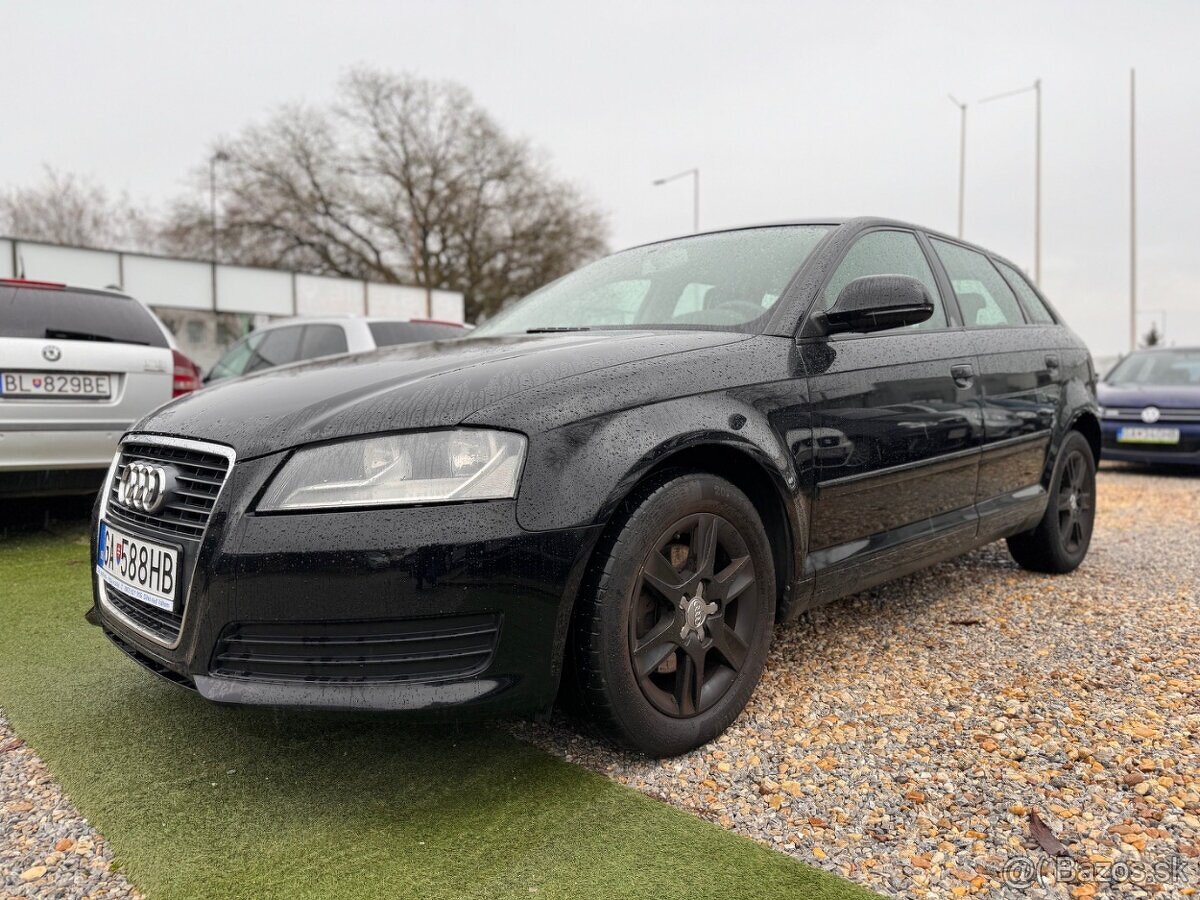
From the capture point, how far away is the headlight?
187 cm

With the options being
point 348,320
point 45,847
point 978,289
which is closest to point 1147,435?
point 978,289

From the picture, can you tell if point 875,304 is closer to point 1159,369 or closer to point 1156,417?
point 1156,417

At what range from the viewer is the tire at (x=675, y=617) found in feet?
6.63

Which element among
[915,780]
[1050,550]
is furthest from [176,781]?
[1050,550]

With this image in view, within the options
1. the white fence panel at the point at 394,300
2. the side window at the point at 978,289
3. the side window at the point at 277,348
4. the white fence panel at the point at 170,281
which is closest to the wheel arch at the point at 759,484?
the side window at the point at 978,289

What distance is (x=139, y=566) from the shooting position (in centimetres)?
215

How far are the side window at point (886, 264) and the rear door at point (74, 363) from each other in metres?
3.68

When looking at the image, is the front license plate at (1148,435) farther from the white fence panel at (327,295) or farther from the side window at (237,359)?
the white fence panel at (327,295)

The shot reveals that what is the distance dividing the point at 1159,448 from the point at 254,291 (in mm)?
18706

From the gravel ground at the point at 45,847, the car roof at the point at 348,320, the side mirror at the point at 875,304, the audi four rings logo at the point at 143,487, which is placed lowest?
the gravel ground at the point at 45,847

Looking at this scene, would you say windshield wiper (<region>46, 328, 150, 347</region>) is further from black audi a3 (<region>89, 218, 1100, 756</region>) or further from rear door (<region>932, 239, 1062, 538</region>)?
rear door (<region>932, 239, 1062, 538</region>)

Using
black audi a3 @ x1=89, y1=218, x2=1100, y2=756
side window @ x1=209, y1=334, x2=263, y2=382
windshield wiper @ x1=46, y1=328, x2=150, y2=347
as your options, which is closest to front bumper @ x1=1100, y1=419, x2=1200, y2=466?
black audi a3 @ x1=89, y1=218, x2=1100, y2=756

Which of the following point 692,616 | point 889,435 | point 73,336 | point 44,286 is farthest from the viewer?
point 44,286

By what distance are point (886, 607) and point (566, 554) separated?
216cm
